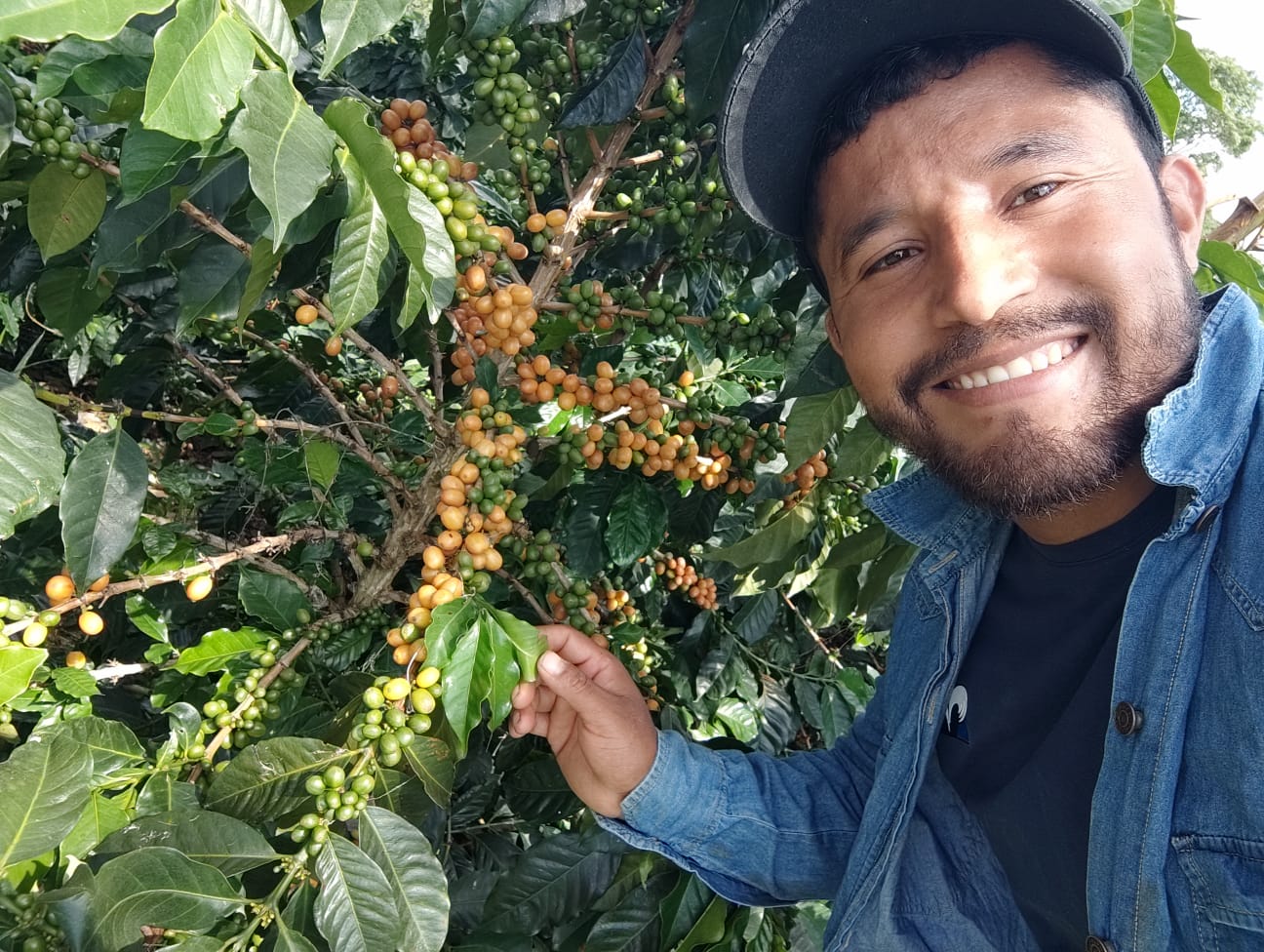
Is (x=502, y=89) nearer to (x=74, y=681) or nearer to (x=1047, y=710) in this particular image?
(x=74, y=681)

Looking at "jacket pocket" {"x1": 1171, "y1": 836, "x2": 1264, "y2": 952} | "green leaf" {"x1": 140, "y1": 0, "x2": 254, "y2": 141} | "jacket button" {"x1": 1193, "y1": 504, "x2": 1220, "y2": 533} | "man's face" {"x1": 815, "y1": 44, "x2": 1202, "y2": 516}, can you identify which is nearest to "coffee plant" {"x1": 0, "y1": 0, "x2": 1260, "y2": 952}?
"green leaf" {"x1": 140, "y1": 0, "x2": 254, "y2": 141}

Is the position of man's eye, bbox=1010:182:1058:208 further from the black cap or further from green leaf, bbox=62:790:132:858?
green leaf, bbox=62:790:132:858

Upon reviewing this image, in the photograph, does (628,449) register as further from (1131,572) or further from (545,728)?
(1131,572)

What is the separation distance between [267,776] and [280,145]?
3.11ft

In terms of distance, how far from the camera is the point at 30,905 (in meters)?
1.05

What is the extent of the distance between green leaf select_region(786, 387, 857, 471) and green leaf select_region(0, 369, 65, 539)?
132cm

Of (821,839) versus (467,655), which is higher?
(467,655)

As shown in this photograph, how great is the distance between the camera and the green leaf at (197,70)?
74cm

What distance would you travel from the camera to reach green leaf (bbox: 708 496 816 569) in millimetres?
2027

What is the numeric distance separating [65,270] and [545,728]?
1336mm

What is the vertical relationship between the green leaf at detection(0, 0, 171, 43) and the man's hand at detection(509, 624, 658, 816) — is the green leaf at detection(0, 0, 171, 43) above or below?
above

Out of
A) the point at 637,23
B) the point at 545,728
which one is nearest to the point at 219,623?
the point at 545,728

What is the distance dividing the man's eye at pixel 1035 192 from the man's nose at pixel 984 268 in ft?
0.16

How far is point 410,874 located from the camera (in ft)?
3.92
